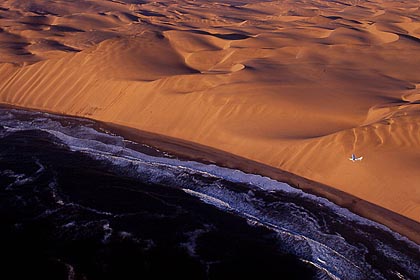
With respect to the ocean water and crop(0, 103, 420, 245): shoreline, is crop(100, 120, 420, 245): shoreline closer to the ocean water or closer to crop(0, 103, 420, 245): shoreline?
crop(0, 103, 420, 245): shoreline

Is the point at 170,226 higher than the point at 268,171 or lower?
higher

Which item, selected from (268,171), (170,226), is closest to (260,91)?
(268,171)

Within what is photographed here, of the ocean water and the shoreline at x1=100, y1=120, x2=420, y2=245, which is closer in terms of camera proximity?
the ocean water

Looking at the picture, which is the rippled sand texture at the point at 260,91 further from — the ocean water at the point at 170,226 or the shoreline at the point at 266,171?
the ocean water at the point at 170,226

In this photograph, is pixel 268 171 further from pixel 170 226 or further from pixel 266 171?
pixel 170 226

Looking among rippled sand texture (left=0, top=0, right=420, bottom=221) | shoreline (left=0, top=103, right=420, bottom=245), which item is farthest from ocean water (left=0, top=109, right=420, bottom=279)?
rippled sand texture (left=0, top=0, right=420, bottom=221)

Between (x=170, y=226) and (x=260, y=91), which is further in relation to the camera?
(x=260, y=91)

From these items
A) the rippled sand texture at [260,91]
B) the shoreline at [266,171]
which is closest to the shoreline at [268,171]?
the shoreline at [266,171]
